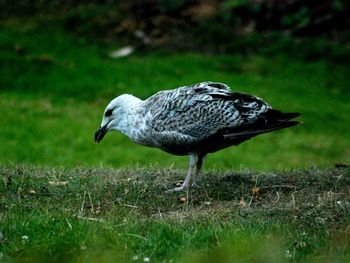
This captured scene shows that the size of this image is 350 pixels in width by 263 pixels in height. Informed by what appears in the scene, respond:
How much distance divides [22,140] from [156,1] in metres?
6.31

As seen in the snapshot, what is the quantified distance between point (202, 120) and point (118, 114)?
1.01 meters

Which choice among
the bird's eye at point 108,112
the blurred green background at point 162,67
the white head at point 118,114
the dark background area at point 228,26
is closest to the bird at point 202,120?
the white head at point 118,114

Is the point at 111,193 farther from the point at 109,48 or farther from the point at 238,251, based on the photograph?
the point at 109,48

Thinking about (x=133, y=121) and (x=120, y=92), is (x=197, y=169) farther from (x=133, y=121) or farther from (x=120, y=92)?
(x=120, y=92)

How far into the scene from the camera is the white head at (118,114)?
28.6ft

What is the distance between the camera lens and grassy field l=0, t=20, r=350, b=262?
20.3ft

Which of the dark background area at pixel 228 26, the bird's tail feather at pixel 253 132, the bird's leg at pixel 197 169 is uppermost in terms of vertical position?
the bird's tail feather at pixel 253 132

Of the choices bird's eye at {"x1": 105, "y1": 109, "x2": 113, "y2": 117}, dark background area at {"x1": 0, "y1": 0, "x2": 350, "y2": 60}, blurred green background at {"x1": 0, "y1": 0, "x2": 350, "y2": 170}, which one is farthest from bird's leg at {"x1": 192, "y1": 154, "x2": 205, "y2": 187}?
dark background area at {"x1": 0, "y1": 0, "x2": 350, "y2": 60}

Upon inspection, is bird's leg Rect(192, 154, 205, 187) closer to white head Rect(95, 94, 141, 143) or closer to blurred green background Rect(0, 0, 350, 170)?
white head Rect(95, 94, 141, 143)

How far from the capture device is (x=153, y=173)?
8.92 meters

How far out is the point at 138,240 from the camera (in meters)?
6.35

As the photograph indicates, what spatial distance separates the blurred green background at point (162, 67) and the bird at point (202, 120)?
6.03 meters

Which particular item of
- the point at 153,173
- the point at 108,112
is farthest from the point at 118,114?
the point at 153,173

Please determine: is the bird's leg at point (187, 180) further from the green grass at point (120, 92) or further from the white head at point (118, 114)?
the green grass at point (120, 92)
